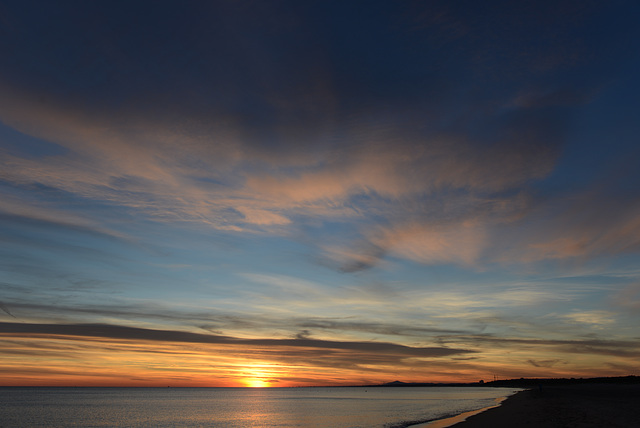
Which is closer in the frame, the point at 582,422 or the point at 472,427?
the point at 582,422

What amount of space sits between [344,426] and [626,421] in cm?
3329

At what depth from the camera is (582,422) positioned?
39.1 meters

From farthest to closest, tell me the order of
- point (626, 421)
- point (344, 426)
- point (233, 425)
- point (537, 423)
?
1. point (233, 425)
2. point (344, 426)
3. point (537, 423)
4. point (626, 421)

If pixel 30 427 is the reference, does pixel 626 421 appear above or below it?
above

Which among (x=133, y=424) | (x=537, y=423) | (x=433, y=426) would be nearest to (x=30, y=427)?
(x=133, y=424)

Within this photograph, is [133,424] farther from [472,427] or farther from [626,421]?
[626,421]

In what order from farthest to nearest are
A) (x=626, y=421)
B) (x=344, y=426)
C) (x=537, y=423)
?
1. (x=344, y=426)
2. (x=537, y=423)
3. (x=626, y=421)

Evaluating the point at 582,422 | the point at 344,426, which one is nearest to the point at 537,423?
the point at 582,422

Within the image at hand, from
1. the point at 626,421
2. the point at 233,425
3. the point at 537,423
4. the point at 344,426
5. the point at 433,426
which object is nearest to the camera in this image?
the point at 626,421

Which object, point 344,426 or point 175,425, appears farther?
point 175,425

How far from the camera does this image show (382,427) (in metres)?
53.5

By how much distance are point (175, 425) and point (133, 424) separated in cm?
833

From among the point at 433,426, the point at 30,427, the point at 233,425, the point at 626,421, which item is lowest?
the point at 30,427

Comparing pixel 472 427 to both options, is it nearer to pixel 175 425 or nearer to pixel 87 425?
pixel 175 425
